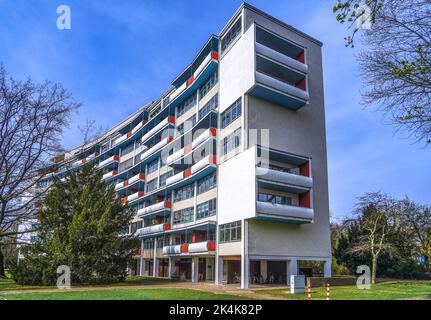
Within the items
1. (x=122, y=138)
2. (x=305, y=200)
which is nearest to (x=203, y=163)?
(x=305, y=200)

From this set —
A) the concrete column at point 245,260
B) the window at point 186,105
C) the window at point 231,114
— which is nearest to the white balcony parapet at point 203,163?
the window at point 231,114

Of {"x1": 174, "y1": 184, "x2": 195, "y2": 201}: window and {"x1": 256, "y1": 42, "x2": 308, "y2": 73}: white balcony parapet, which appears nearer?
{"x1": 256, "y1": 42, "x2": 308, "y2": 73}: white balcony parapet

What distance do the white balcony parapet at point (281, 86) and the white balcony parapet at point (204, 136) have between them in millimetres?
7656

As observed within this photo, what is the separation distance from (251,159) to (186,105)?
21042 millimetres

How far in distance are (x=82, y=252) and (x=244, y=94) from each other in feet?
65.5

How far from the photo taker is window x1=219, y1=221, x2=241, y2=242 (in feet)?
107

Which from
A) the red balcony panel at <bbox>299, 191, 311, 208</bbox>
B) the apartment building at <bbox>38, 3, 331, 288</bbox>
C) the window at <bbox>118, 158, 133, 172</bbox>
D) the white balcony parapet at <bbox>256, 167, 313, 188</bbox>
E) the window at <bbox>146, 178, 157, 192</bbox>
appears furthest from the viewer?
the window at <bbox>118, 158, 133, 172</bbox>

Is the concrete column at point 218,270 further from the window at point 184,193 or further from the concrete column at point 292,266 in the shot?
the window at point 184,193

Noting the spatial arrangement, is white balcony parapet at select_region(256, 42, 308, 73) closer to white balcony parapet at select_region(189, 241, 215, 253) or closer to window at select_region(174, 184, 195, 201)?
window at select_region(174, 184, 195, 201)

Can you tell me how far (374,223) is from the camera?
38.3 m

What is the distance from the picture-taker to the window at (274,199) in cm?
3293

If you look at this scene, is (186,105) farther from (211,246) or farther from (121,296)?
(121,296)

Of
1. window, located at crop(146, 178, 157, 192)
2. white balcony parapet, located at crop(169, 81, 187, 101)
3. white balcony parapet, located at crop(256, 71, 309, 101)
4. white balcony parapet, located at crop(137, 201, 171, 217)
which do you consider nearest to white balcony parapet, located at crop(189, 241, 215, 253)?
white balcony parapet, located at crop(137, 201, 171, 217)

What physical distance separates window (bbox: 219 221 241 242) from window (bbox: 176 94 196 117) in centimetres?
1821
